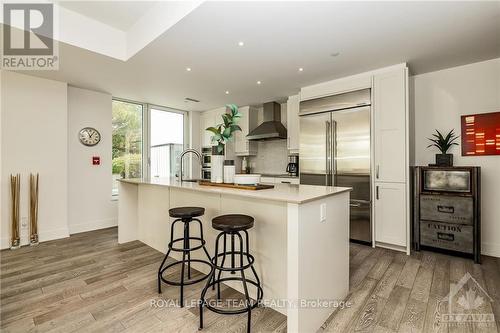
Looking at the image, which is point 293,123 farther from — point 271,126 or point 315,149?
point 315,149

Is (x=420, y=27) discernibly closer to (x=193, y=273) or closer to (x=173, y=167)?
(x=193, y=273)

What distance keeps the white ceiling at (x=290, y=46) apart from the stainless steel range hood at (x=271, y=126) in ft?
2.92

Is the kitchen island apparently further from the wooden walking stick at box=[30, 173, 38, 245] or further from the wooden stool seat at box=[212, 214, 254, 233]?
the wooden walking stick at box=[30, 173, 38, 245]

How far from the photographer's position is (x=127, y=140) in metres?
5.01

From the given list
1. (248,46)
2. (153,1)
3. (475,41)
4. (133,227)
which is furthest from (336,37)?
(133,227)

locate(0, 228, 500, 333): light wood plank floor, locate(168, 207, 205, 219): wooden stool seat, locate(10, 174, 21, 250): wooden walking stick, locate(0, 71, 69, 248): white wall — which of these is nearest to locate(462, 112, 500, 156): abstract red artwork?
locate(0, 228, 500, 333): light wood plank floor

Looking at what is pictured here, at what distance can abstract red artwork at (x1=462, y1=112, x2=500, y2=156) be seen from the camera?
308 cm

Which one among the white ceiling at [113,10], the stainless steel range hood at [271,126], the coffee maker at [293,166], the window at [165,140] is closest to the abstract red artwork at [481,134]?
the coffee maker at [293,166]

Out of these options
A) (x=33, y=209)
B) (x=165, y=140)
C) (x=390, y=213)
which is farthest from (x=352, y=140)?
(x=33, y=209)

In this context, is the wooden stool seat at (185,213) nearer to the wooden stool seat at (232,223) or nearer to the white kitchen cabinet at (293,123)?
the wooden stool seat at (232,223)

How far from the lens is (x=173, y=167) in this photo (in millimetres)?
5707

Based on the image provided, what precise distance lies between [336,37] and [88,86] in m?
3.95

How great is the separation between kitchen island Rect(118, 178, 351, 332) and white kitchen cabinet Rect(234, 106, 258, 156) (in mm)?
2967

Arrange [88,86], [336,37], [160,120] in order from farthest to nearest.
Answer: [160,120], [88,86], [336,37]
